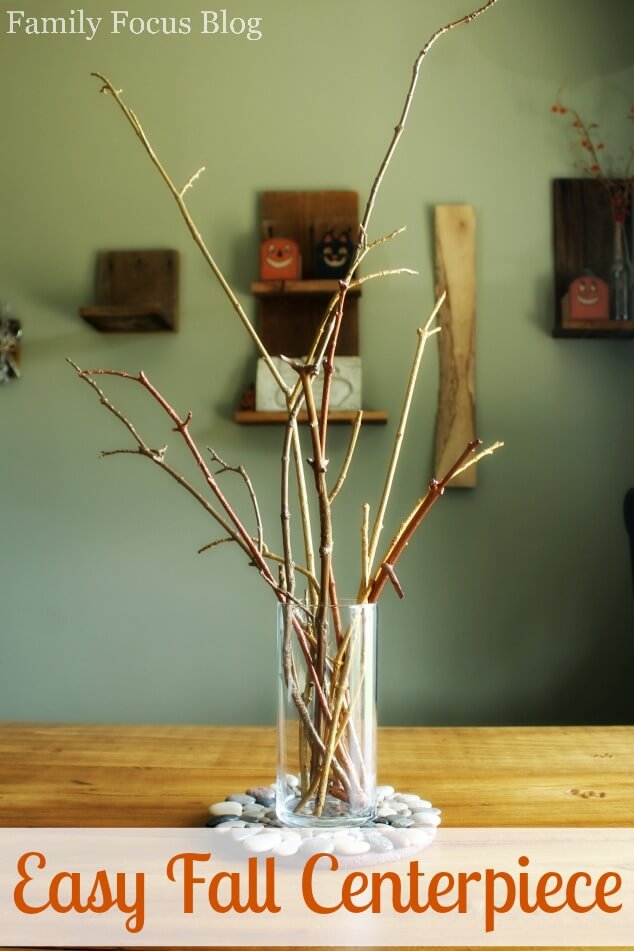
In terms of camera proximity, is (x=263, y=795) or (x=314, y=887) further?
(x=263, y=795)

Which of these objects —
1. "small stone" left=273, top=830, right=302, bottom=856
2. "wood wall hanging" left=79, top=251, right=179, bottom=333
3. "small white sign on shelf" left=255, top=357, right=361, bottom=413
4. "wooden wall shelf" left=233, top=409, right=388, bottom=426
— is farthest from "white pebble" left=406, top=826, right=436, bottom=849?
"wood wall hanging" left=79, top=251, right=179, bottom=333

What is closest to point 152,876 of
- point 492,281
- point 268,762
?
point 268,762

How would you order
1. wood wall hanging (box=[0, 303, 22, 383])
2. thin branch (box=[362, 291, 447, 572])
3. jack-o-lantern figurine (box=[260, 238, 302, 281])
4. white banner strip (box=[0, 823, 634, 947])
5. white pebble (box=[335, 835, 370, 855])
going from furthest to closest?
wood wall hanging (box=[0, 303, 22, 383]), jack-o-lantern figurine (box=[260, 238, 302, 281]), thin branch (box=[362, 291, 447, 572]), white pebble (box=[335, 835, 370, 855]), white banner strip (box=[0, 823, 634, 947])

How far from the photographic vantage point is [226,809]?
94 centimetres

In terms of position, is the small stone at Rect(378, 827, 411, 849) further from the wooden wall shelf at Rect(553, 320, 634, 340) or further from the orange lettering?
the wooden wall shelf at Rect(553, 320, 634, 340)

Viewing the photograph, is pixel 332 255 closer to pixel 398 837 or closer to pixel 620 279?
pixel 620 279

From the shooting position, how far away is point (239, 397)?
9.59 ft

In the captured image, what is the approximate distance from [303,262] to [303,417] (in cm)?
53

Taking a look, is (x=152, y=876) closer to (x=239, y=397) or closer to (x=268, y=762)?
(x=268, y=762)

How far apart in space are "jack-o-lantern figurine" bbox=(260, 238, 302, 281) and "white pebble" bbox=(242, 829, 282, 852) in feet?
7.23

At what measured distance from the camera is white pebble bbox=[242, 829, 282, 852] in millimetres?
817

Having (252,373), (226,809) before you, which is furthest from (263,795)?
(252,373)

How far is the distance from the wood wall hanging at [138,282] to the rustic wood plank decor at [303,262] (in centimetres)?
29

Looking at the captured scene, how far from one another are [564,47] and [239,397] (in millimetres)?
1525
